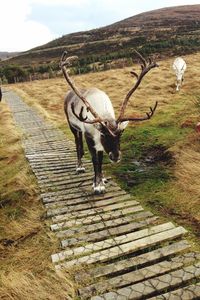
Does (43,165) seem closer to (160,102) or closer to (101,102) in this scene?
(101,102)

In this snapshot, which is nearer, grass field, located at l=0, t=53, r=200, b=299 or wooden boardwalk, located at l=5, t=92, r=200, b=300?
wooden boardwalk, located at l=5, t=92, r=200, b=300

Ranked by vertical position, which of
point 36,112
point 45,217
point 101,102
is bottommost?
point 36,112

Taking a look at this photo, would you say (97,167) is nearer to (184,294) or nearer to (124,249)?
(124,249)

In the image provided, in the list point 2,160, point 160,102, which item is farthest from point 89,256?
point 160,102

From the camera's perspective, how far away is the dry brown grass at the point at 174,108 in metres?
8.11

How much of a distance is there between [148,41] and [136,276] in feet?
252

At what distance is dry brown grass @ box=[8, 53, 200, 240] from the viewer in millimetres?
8109

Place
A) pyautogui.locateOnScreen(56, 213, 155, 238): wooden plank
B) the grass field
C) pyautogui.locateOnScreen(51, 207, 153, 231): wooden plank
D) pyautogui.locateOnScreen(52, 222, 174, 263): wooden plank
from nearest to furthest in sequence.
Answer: pyautogui.locateOnScreen(52, 222, 174, 263): wooden plank < the grass field < pyautogui.locateOnScreen(56, 213, 155, 238): wooden plank < pyautogui.locateOnScreen(51, 207, 153, 231): wooden plank

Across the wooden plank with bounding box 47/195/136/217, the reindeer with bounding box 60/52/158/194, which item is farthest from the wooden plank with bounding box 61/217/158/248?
the reindeer with bounding box 60/52/158/194

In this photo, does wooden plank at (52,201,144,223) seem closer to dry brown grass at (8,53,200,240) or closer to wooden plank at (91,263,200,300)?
dry brown grass at (8,53,200,240)

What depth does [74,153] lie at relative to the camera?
1198 centimetres

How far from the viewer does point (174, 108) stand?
1778cm

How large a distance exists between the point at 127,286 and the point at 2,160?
825 cm

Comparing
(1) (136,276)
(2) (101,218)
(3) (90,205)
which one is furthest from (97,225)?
(1) (136,276)
